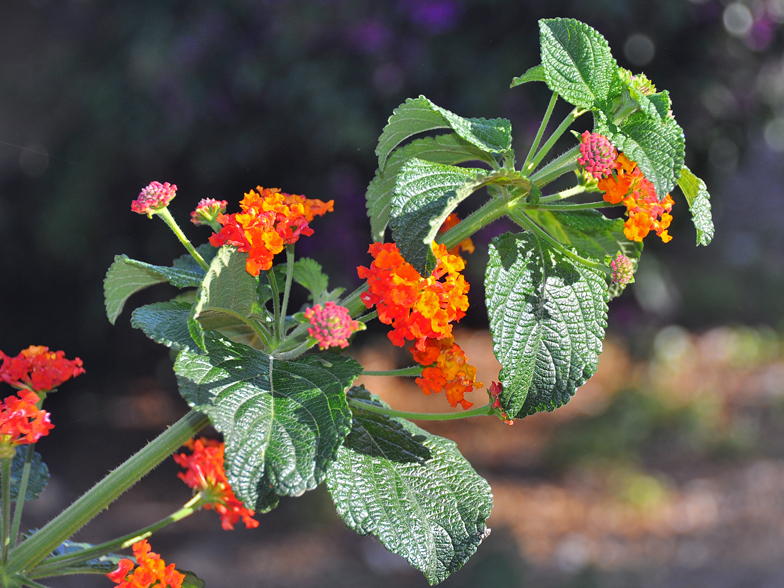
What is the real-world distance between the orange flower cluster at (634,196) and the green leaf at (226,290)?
0.30 meters

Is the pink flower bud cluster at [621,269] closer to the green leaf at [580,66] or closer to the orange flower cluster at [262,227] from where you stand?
the green leaf at [580,66]

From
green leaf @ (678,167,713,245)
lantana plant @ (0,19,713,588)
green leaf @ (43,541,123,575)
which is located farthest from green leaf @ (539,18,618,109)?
green leaf @ (43,541,123,575)

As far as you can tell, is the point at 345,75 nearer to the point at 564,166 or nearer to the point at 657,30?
the point at 657,30

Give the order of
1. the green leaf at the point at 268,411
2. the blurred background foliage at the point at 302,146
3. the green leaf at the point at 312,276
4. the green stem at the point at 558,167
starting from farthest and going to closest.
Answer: the blurred background foliage at the point at 302,146
the green leaf at the point at 312,276
the green stem at the point at 558,167
the green leaf at the point at 268,411

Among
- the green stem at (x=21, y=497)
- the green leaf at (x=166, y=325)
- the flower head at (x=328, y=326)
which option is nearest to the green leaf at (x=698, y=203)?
the flower head at (x=328, y=326)

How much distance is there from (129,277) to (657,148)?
A: 0.48 metres

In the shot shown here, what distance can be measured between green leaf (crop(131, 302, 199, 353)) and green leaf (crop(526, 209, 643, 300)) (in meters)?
0.32

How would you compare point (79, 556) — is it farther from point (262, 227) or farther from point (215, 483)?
point (262, 227)

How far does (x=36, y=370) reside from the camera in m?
0.69

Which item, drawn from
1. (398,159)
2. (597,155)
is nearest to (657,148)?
(597,155)

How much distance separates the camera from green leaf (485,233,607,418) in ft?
1.81

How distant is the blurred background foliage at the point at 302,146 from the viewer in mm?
2609

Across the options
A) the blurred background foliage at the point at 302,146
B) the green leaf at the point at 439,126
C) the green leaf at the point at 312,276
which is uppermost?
the blurred background foliage at the point at 302,146

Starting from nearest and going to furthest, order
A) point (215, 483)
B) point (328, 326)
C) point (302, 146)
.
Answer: point (328, 326) → point (215, 483) → point (302, 146)
